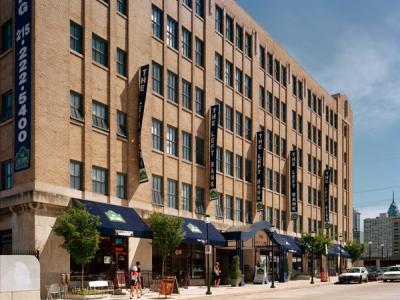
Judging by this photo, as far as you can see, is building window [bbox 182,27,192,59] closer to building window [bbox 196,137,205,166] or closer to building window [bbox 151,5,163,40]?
building window [bbox 151,5,163,40]

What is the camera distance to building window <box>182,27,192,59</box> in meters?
43.6

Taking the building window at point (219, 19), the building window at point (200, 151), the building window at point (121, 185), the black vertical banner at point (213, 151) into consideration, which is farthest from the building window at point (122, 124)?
the building window at point (219, 19)

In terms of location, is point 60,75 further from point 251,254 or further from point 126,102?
point 251,254

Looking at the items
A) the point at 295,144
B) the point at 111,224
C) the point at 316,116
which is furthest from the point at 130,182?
the point at 316,116

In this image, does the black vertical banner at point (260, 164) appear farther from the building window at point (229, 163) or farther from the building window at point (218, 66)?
the building window at point (218, 66)

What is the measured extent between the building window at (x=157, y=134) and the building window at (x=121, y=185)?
12.8ft

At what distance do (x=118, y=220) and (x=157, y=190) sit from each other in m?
6.51

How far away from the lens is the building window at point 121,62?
3656 centimetres

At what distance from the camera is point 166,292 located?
1172 inches

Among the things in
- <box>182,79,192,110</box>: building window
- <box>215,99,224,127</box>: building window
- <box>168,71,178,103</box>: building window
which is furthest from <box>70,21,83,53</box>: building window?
<box>215,99,224,127</box>: building window

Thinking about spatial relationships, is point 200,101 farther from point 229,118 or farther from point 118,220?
point 118,220

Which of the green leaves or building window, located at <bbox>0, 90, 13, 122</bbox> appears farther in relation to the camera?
building window, located at <bbox>0, 90, 13, 122</bbox>

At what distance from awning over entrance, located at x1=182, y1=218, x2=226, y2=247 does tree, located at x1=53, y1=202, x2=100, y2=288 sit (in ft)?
32.9

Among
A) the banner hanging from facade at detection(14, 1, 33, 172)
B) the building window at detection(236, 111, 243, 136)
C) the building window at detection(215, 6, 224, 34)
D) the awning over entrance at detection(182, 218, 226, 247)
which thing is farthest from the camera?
the building window at detection(236, 111, 243, 136)
